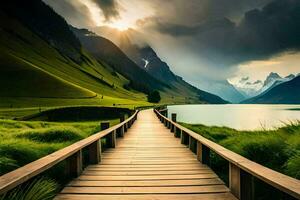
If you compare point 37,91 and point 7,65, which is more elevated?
point 7,65

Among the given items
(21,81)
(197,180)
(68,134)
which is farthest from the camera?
(21,81)

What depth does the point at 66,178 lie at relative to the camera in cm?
540

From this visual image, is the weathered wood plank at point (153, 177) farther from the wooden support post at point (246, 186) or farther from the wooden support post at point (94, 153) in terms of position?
the wooden support post at point (246, 186)

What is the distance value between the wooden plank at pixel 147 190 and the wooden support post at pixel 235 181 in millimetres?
266

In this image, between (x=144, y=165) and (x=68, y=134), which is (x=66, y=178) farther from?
(x=68, y=134)

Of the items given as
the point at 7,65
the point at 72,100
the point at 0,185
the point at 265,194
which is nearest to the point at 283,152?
the point at 265,194

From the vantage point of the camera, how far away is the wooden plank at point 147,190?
4.62 meters

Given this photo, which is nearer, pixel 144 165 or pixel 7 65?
pixel 144 165

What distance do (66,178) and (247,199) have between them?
136 inches

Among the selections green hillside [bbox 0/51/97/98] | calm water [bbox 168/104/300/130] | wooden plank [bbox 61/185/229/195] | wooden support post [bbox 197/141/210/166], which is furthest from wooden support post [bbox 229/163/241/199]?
green hillside [bbox 0/51/97/98]

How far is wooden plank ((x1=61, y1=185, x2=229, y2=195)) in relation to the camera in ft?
15.1

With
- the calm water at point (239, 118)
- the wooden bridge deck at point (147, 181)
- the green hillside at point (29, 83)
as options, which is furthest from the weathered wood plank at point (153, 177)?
the green hillside at point (29, 83)

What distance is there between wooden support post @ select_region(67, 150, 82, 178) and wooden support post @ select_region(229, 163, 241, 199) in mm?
3082

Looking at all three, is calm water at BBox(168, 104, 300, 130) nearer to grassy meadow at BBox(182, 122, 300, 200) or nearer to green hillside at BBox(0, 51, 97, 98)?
grassy meadow at BBox(182, 122, 300, 200)
